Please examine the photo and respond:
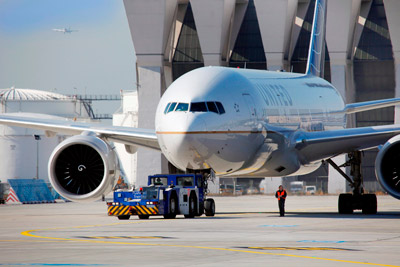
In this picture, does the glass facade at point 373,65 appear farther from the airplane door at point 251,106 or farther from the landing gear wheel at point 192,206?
the airplane door at point 251,106

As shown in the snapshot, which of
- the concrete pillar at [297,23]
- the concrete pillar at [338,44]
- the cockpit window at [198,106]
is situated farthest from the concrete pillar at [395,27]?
the cockpit window at [198,106]

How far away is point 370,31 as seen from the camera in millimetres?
58562

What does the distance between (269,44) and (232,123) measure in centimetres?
2794

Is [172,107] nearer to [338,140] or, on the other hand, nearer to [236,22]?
[338,140]

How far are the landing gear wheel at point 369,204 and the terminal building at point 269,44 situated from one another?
15.3m

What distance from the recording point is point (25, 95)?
99312 millimetres

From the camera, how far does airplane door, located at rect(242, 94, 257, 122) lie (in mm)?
25672

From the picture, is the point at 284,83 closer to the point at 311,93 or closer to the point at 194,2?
the point at 311,93

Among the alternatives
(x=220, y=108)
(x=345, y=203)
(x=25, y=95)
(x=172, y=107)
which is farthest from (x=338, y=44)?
(x=25, y=95)

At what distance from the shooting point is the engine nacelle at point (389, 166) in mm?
25531

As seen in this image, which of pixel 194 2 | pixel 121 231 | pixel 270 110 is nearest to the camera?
pixel 121 231

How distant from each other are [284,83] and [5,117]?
33.0ft

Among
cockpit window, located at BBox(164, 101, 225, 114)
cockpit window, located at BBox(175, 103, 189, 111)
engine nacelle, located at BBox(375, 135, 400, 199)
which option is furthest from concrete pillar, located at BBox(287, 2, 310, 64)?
cockpit window, located at BBox(175, 103, 189, 111)

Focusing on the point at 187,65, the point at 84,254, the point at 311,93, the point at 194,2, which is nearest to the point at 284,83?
the point at 311,93
